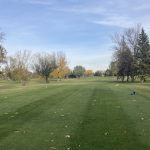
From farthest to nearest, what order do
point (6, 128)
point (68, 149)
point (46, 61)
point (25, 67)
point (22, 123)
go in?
point (46, 61), point (25, 67), point (22, 123), point (6, 128), point (68, 149)

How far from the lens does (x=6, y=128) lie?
13.5m

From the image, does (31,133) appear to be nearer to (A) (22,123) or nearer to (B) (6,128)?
(B) (6,128)

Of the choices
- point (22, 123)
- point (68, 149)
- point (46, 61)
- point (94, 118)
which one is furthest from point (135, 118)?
point (46, 61)

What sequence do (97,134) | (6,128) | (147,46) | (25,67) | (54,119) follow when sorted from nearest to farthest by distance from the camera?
(97,134) < (6,128) < (54,119) < (147,46) < (25,67)

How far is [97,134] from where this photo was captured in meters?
11.9

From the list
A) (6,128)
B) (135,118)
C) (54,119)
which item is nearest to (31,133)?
(6,128)

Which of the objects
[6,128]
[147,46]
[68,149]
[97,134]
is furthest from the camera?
[147,46]

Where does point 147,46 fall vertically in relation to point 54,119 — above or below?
above

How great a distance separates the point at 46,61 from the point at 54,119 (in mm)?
122777

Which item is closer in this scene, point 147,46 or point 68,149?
point 68,149

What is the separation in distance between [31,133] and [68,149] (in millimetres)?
2824

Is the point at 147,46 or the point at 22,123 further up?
the point at 147,46

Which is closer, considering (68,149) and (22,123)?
(68,149)

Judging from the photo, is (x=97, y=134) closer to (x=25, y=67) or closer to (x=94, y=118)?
(x=94, y=118)
